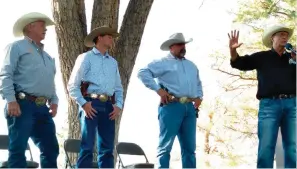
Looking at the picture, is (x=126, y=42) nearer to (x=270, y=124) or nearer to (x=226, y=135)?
(x=270, y=124)

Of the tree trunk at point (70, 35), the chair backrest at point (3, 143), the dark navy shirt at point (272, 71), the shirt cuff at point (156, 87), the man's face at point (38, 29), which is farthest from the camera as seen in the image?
the tree trunk at point (70, 35)

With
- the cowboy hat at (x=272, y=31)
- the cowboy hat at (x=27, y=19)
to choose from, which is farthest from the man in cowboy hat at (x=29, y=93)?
the cowboy hat at (x=272, y=31)

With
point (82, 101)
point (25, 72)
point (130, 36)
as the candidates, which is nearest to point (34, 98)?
point (25, 72)

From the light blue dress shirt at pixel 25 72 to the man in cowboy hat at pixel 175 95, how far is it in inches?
56.3

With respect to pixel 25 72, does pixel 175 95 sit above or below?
below

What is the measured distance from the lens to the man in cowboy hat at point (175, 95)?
24.1 ft

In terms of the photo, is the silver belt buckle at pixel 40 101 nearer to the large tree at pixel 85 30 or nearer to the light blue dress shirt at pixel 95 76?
the light blue dress shirt at pixel 95 76

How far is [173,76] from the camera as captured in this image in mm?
7555

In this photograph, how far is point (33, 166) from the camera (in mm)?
7234

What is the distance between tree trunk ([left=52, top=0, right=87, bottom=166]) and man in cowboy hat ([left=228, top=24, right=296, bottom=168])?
3215mm

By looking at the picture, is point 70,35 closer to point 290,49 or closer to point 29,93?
point 29,93

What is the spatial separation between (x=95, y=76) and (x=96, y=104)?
1.01 ft

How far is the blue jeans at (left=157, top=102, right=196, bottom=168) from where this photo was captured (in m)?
7.33

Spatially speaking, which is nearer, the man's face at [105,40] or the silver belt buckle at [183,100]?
the man's face at [105,40]
